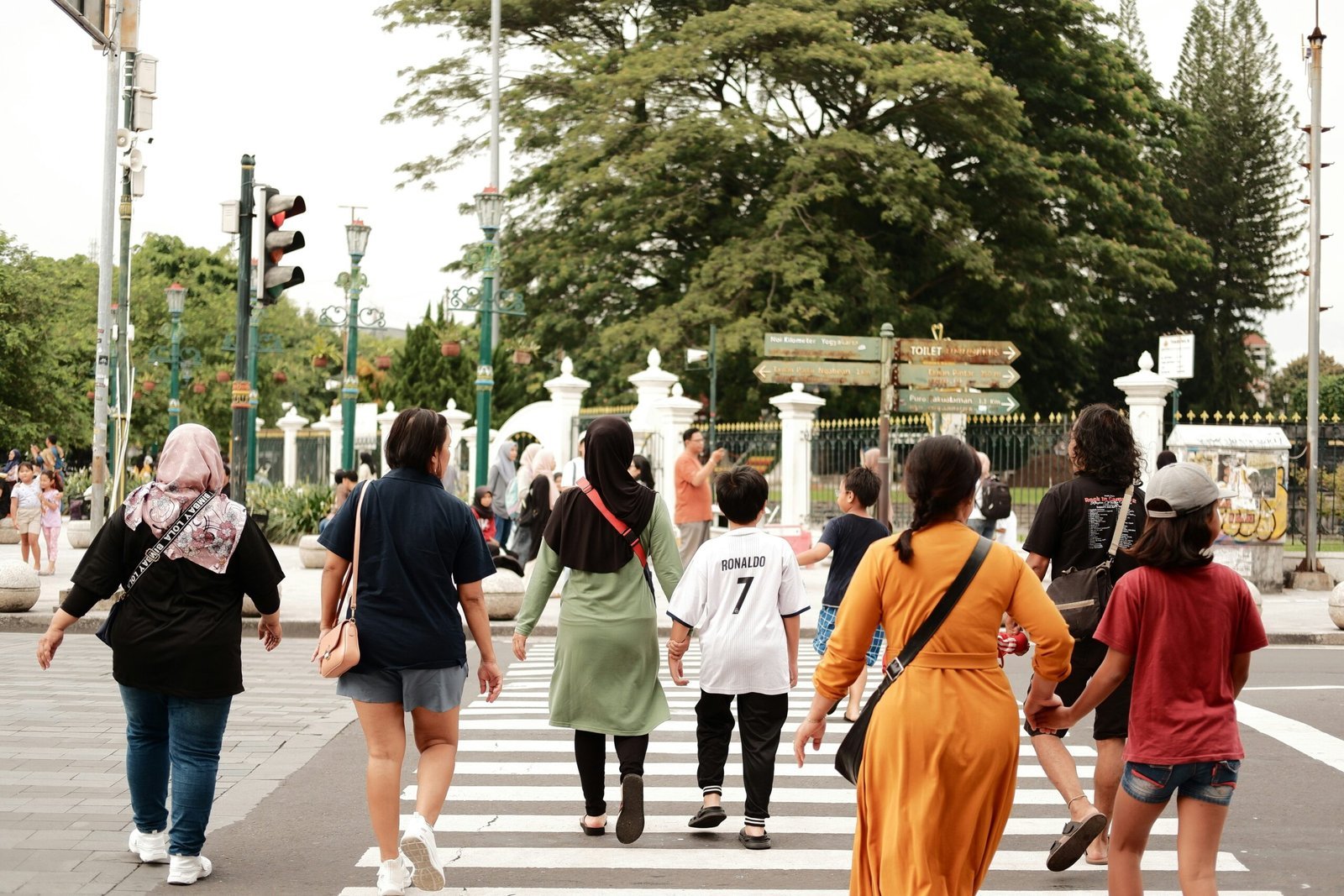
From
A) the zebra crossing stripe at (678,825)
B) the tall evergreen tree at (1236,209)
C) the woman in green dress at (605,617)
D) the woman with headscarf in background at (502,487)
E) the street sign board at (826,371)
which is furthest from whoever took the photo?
the tall evergreen tree at (1236,209)

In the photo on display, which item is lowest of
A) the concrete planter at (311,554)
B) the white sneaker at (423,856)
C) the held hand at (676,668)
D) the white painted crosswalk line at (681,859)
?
the concrete planter at (311,554)

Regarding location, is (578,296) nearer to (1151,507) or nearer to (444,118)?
(444,118)

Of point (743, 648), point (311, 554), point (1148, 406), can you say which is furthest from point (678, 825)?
point (1148, 406)

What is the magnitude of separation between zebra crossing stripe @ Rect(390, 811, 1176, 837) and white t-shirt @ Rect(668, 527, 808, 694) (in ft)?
2.24

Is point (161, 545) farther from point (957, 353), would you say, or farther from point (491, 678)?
point (957, 353)

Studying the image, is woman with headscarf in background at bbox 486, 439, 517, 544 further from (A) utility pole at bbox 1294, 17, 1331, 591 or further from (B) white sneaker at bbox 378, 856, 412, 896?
(B) white sneaker at bbox 378, 856, 412, 896

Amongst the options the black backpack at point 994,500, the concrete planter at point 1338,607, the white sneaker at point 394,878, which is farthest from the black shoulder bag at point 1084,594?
the concrete planter at point 1338,607

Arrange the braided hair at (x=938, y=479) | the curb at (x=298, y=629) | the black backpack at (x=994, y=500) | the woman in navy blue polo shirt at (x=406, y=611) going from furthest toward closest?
1. the black backpack at (x=994, y=500)
2. the curb at (x=298, y=629)
3. the woman in navy blue polo shirt at (x=406, y=611)
4. the braided hair at (x=938, y=479)

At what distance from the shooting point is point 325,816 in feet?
22.6

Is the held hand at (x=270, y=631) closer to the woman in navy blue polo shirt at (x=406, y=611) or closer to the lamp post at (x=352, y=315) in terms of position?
the woman in navy blue polo shirt at (x=406, y=611)

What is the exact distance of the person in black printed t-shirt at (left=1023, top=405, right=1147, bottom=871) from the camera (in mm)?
5961

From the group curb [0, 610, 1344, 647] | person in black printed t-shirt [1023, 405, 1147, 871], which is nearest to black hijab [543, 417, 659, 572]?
person in black printed t-shirt [1023, 405, 1147, 871]

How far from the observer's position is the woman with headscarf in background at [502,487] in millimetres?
21297

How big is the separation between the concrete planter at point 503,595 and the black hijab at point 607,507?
8693 millimetres
